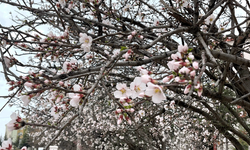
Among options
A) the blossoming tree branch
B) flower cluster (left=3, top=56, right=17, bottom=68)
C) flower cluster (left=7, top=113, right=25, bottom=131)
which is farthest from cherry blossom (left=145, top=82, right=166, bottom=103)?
flower cluster (left=3, top=56, right=17, bottom=68)

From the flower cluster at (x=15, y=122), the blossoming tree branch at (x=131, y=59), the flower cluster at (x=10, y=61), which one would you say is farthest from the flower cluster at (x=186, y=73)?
the flower cluster at (x=10, y=61)

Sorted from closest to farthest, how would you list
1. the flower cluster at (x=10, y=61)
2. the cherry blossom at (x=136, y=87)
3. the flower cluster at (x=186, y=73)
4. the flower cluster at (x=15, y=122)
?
the flower cluster at (x=186, y=73), the flower cluster at (x=15, y=122), the cherry blossom at (x=136, y=87), the flower cluster at (x=10, y=61)

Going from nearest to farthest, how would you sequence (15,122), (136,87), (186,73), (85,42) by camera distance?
(186,73) < (15,122) < (136,87) < (85,42)

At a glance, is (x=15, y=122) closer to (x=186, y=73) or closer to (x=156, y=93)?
(x=156, y=93)

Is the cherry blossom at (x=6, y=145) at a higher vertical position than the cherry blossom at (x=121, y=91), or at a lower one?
lower

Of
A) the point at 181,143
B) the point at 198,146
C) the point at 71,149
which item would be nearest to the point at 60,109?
the point at 198,146

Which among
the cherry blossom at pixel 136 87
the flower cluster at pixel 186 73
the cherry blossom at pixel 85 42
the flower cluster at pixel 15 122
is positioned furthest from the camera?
the cherry blossom at pixel 85 42

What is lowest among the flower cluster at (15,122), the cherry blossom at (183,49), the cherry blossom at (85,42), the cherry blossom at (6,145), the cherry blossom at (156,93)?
the cherry blossom at (6,145)

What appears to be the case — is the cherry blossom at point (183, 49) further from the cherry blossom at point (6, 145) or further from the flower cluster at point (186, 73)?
the cherry blossom at point (6, 145)

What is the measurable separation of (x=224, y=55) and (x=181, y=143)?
934cm

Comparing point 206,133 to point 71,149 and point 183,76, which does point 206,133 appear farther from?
point 71,149

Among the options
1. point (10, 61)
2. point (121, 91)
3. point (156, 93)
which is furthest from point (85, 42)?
point (156, 93)

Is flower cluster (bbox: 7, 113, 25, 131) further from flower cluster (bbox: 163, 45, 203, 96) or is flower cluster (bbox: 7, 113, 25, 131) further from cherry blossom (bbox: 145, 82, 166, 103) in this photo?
flower cluster (bbox: 163, 45, 203, 96)

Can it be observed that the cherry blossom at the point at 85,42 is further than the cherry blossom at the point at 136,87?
Yes
